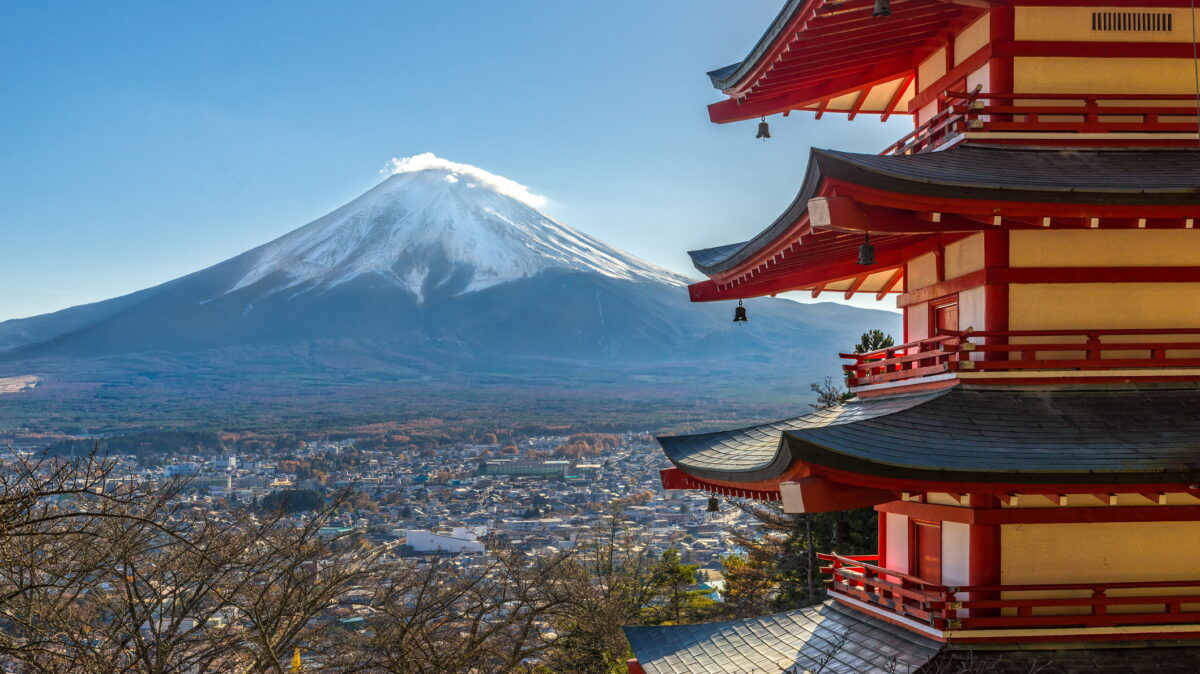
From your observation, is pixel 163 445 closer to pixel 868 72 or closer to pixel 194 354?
pixel 194 354

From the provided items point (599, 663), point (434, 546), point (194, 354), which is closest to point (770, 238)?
point (599, 663)

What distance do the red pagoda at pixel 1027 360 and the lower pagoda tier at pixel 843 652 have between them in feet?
0.09

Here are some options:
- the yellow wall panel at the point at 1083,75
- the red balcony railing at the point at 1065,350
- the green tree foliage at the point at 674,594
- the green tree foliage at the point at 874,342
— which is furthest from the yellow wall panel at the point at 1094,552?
the green tree foliage at the point at 674,594

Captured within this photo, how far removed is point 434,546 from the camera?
33875mm

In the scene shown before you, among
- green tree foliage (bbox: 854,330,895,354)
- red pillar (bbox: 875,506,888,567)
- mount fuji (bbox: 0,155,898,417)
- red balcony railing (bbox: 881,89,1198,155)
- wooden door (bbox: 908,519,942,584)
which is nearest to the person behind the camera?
red balcony railing (bbox: 881,89,1198,155)

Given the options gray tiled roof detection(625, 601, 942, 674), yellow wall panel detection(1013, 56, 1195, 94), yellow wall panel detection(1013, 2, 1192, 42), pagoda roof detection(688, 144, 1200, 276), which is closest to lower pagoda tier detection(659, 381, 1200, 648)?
gray tiled roof detection(625, 601, 942, 674)

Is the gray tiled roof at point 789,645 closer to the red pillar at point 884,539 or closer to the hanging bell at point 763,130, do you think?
the red pillar at point 884,539

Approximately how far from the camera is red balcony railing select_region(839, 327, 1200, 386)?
8.40 m

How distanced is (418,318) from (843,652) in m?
133

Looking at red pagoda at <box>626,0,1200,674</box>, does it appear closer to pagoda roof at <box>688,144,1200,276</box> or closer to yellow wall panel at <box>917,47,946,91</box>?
pagoda roof at <box>688,144,1200,276</box>

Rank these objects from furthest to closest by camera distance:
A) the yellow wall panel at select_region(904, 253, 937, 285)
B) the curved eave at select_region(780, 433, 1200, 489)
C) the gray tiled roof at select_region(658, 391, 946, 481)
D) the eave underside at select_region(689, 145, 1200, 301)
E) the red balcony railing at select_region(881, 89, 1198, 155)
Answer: the yellow wall panel at select_region(904, 253, 937, 285)
the red balcony railing at select_region(881, 89, 1198, 155)
the gray tiled roof at select_region(658, 391, 946, 481)
the eave underside at select_region(689, 145, 1200, 301)
the curved eave at select_region(780, 433, 1200, 489)

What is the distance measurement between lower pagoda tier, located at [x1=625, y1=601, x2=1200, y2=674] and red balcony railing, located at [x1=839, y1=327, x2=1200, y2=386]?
202cm

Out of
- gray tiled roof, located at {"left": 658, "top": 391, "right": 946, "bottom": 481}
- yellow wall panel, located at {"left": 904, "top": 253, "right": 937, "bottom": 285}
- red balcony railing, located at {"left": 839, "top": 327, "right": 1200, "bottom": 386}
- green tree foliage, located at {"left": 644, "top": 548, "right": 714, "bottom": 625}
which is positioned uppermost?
yellow wall panel, located at {"left": 904, "top": 253, "right": 937, "bottom": 285}

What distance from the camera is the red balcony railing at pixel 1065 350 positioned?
27.6 ft
